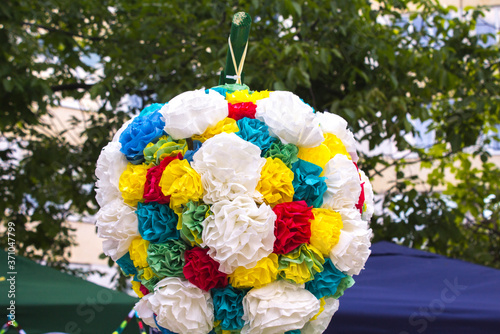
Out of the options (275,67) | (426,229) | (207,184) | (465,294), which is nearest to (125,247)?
(207,184)

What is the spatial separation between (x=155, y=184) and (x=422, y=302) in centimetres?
148

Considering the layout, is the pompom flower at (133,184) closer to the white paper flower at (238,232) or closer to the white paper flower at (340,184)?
the white paper flower at (238,232)

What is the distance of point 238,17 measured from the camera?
1.42 m

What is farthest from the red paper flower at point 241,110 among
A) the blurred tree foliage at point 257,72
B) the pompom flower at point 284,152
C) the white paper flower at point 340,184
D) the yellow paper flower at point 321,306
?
the blurred tree foliage at point 257,72

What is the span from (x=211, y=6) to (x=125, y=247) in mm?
2324

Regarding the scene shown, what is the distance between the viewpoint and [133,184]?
1.14 m

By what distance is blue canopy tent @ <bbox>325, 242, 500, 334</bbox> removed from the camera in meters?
2.08

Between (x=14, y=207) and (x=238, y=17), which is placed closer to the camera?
(x=238, y=17)

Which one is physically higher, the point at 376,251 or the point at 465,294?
the point at 465,294

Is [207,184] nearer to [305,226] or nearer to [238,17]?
[305,226]

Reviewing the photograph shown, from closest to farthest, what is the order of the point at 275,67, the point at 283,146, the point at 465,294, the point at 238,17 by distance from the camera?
the point at 283,146 → the point at 238,17 → the point at 465,294 → the point at 275,67

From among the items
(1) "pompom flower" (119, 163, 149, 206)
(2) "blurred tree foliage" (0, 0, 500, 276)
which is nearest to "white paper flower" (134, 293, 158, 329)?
(1) "pompom flower" (119, 163, 149, 206)

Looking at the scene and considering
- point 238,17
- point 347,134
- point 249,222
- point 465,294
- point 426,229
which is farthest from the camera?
point 426,229

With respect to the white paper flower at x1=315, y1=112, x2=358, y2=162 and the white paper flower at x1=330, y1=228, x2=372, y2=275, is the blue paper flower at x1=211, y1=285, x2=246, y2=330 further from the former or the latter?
the white paper flower at x1=315, y1=112, x2=358, y2=162
